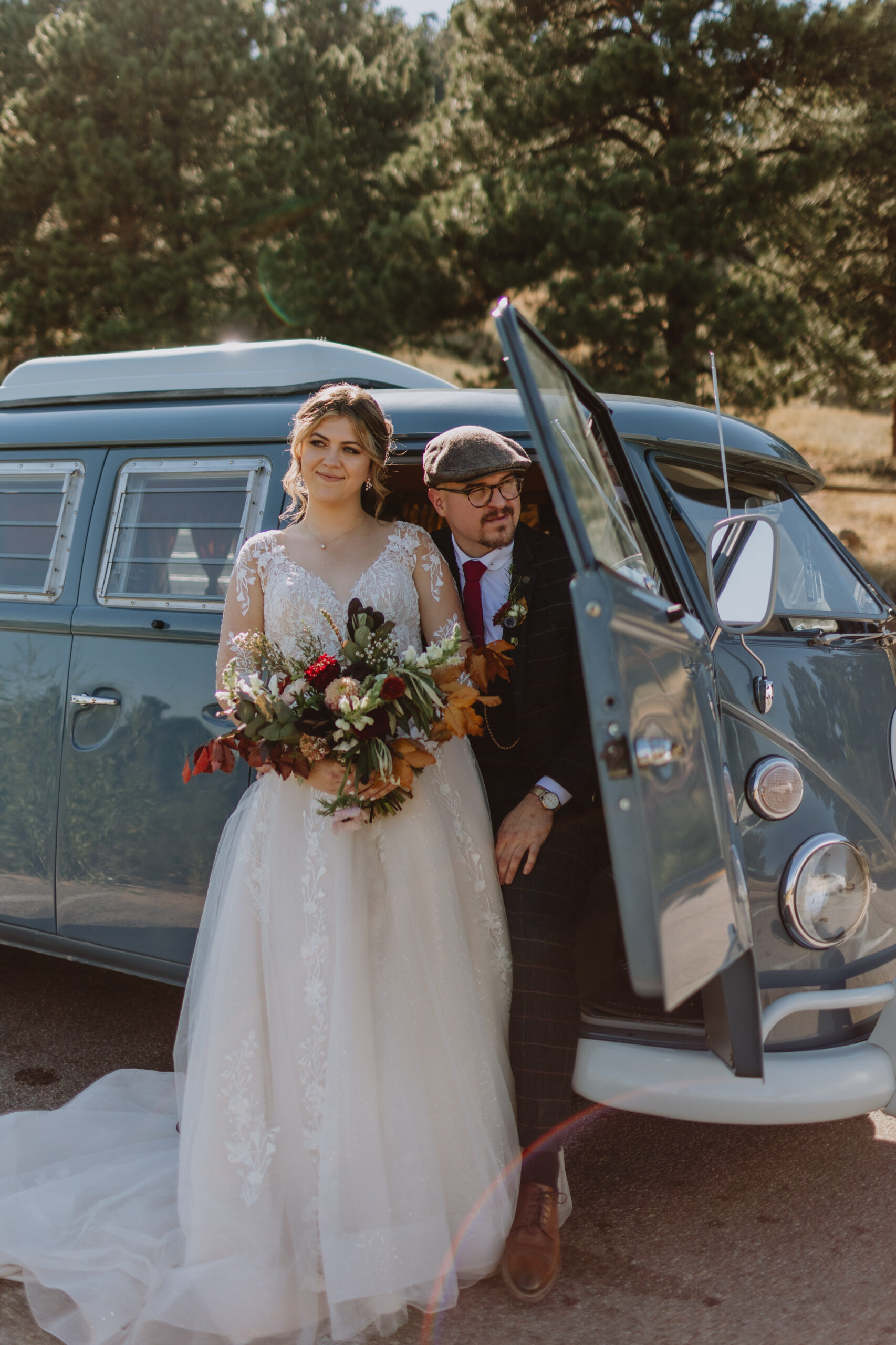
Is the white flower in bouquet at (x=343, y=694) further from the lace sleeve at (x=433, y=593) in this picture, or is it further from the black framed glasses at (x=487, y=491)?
the black framed glasses at (x=487, y=491)

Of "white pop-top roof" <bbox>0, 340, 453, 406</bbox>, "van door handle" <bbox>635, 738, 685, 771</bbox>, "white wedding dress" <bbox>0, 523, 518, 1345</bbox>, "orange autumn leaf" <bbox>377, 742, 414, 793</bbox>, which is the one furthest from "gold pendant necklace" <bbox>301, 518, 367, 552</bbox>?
"van door handle" <bbox>635, 738, 685, 771</bbox>

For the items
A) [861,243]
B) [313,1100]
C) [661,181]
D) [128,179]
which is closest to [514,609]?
[313,1100]

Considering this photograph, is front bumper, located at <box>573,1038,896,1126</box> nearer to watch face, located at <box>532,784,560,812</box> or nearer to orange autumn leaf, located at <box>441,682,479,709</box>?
watch face, located at <box>532,784,560,812</box>

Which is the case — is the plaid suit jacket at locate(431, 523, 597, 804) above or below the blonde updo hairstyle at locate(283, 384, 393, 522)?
below

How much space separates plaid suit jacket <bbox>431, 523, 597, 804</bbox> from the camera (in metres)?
3.06

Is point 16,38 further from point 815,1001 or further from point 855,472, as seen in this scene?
point 815,1001

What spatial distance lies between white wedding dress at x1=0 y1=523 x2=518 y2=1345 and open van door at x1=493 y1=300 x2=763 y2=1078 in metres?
0.72

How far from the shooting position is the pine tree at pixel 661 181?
40.0ft

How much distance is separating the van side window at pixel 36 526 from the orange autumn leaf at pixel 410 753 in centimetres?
170

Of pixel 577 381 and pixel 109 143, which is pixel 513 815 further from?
pixel 109 143

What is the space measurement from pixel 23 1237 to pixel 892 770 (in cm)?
263

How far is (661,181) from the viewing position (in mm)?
12641

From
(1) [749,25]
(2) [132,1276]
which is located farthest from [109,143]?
(2) [132,1276]

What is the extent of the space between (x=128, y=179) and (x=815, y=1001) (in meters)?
17.2
